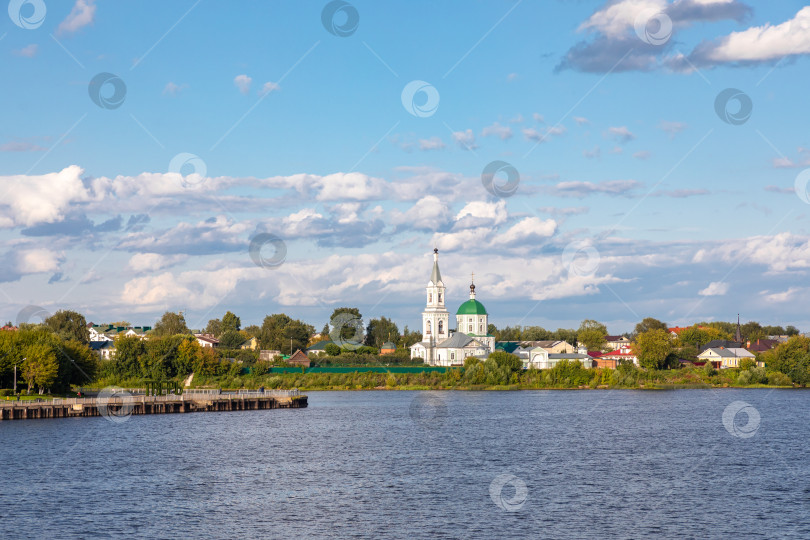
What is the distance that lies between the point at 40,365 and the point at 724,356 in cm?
13787

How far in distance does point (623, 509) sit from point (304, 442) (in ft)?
107

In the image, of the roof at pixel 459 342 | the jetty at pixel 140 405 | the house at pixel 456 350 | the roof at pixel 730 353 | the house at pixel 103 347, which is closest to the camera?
the jetty at pixel 140 405

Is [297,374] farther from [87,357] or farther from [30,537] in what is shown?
[30,537]

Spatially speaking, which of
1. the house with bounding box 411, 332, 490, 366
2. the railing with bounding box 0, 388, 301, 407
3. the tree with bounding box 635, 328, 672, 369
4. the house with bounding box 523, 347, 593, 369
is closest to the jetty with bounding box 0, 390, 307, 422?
the railing with bounding box 0, 388, 301, 407

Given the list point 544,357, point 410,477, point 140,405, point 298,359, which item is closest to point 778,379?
point 544,357

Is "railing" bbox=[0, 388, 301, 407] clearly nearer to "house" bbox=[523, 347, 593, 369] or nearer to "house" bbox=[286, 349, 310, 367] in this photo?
"house" bbox=[286, 349, 310, 367]

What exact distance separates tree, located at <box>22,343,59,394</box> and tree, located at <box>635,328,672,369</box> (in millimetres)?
95982

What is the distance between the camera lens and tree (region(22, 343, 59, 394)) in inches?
3664

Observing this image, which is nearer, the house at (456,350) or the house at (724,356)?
the house at (724,356)

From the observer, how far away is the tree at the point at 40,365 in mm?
93062

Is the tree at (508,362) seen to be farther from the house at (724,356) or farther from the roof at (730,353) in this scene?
the roof at (730,353)

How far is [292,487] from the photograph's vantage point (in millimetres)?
47938

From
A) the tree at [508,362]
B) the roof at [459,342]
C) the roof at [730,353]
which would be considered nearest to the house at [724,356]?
the roof at [730,353]

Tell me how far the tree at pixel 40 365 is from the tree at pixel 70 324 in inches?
3376
